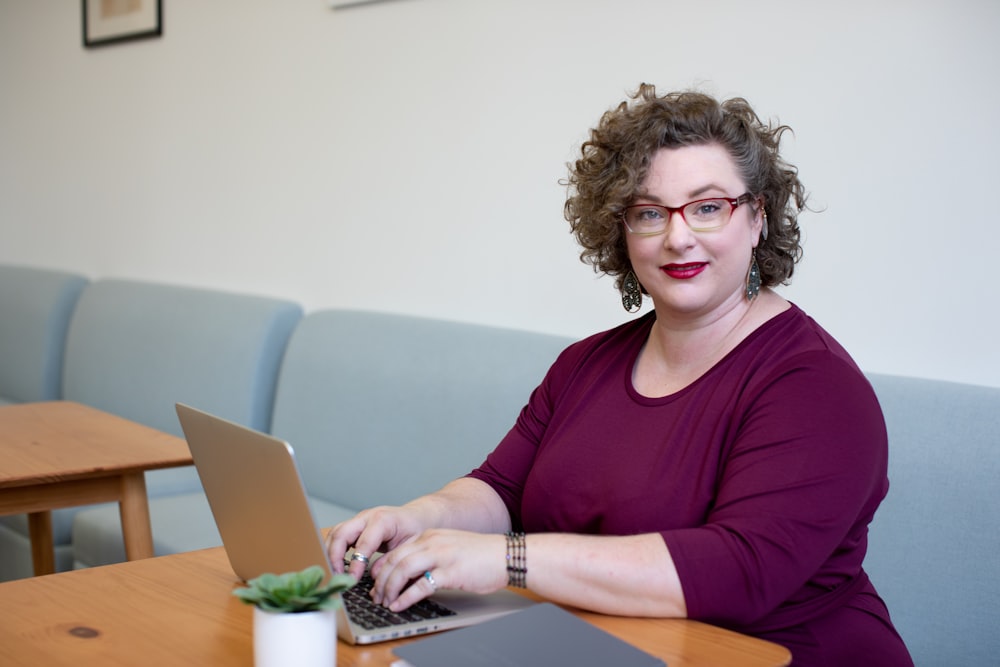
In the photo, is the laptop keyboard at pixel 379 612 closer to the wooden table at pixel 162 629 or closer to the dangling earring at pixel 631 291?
the wooden table at pixel 162 629

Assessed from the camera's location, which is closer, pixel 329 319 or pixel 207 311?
pixel 329 319

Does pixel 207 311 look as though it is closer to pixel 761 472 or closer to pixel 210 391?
pixel 210 391

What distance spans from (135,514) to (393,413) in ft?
2.07

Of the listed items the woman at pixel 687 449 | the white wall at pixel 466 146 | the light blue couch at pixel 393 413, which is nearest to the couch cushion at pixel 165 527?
the light blue couch at pixel 393 413

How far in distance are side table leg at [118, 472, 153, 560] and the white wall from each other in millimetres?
896

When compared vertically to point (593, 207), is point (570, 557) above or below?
below

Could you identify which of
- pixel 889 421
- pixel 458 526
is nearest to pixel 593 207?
pixel 458 526

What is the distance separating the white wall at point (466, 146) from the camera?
1.84 meters

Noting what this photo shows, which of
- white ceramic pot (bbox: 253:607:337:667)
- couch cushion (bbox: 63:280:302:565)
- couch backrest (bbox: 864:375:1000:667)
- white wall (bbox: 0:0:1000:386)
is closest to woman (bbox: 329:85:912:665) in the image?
white ceramic pot (bbox: 253:607:337:667)

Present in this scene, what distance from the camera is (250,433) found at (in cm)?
105

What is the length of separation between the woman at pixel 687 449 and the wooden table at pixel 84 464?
2.54 ft

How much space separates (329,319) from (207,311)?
52 cm

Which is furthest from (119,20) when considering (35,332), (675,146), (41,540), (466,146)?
(675,146)

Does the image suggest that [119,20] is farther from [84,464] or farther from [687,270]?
[687,270]
